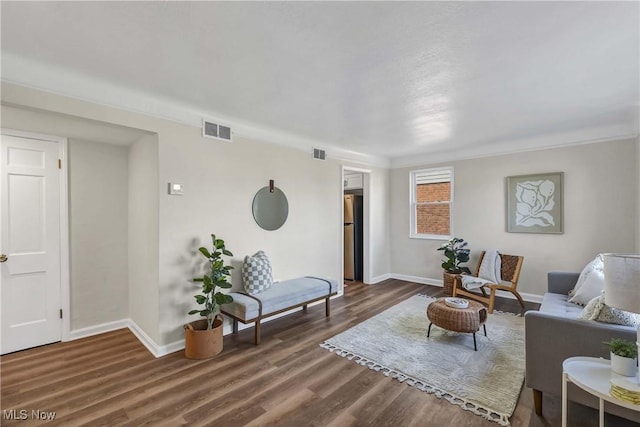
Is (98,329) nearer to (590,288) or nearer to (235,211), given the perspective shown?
(235,211)

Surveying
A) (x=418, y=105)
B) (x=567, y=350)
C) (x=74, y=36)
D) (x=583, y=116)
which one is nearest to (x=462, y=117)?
(x=418, y=105)

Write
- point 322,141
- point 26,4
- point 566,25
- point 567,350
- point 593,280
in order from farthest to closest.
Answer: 1. point 322,141
2. point 593,280
3. point 567,350
4. point 566,25
5. point 26,4

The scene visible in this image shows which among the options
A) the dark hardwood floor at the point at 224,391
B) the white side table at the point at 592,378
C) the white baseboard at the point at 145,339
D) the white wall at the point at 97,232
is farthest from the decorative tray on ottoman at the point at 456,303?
the white wall at the point at 97,232

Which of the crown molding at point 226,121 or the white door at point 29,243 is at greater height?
the crown molding at point 226,121

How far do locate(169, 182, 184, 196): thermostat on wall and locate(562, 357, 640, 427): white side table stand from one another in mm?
3424

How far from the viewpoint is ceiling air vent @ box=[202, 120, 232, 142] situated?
126 inches

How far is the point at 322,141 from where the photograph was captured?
178 inches

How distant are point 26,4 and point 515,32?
2898 mm

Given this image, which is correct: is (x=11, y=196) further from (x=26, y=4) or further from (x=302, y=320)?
(x=302, y=320)

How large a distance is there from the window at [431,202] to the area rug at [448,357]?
6.63 ft

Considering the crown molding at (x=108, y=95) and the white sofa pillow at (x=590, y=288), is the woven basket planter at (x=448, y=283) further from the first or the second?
the crown molding at (x=108, y=95)

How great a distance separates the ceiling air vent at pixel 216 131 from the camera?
126 inches

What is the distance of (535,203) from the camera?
4.40 m

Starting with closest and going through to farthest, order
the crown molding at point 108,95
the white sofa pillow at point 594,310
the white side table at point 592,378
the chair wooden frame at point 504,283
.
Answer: the white side table at point 592,378
the white sofa pillow at point 594,310
the crown molding at point 108,95
the chair wooden frame at point 504,283
